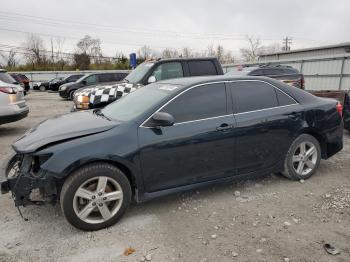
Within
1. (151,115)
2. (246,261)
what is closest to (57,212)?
(151,115)

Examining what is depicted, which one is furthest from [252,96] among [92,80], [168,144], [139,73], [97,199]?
[92,80]

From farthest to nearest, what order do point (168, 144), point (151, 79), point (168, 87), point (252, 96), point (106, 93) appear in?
point (151, 79) < point (106, 93) < point (252, 96) < point (168, 87) < point (168, 144)

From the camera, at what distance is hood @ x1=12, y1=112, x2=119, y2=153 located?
324 centimetres

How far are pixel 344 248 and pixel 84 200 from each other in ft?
8.41

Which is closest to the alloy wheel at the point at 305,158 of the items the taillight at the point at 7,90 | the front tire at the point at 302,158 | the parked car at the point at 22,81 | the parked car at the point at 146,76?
the front tire at the point at 302,158

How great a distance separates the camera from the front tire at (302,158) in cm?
440

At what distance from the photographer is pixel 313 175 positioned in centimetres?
474

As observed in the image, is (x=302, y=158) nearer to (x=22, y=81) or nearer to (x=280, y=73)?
(x=280, y=73)

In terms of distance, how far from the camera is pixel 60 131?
346 cm

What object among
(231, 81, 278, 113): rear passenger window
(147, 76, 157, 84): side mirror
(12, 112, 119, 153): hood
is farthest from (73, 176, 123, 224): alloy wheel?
A: (147, 76, 157, 84): side mirror

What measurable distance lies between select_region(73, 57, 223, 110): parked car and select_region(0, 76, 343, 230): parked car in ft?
7.18

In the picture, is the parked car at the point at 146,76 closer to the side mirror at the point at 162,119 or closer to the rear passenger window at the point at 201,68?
the rear passenger window at the point at 201,68

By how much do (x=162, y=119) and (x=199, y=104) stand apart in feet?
2.09

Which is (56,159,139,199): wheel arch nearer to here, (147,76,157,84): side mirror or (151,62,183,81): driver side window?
(147,76,157,84): side mirror
